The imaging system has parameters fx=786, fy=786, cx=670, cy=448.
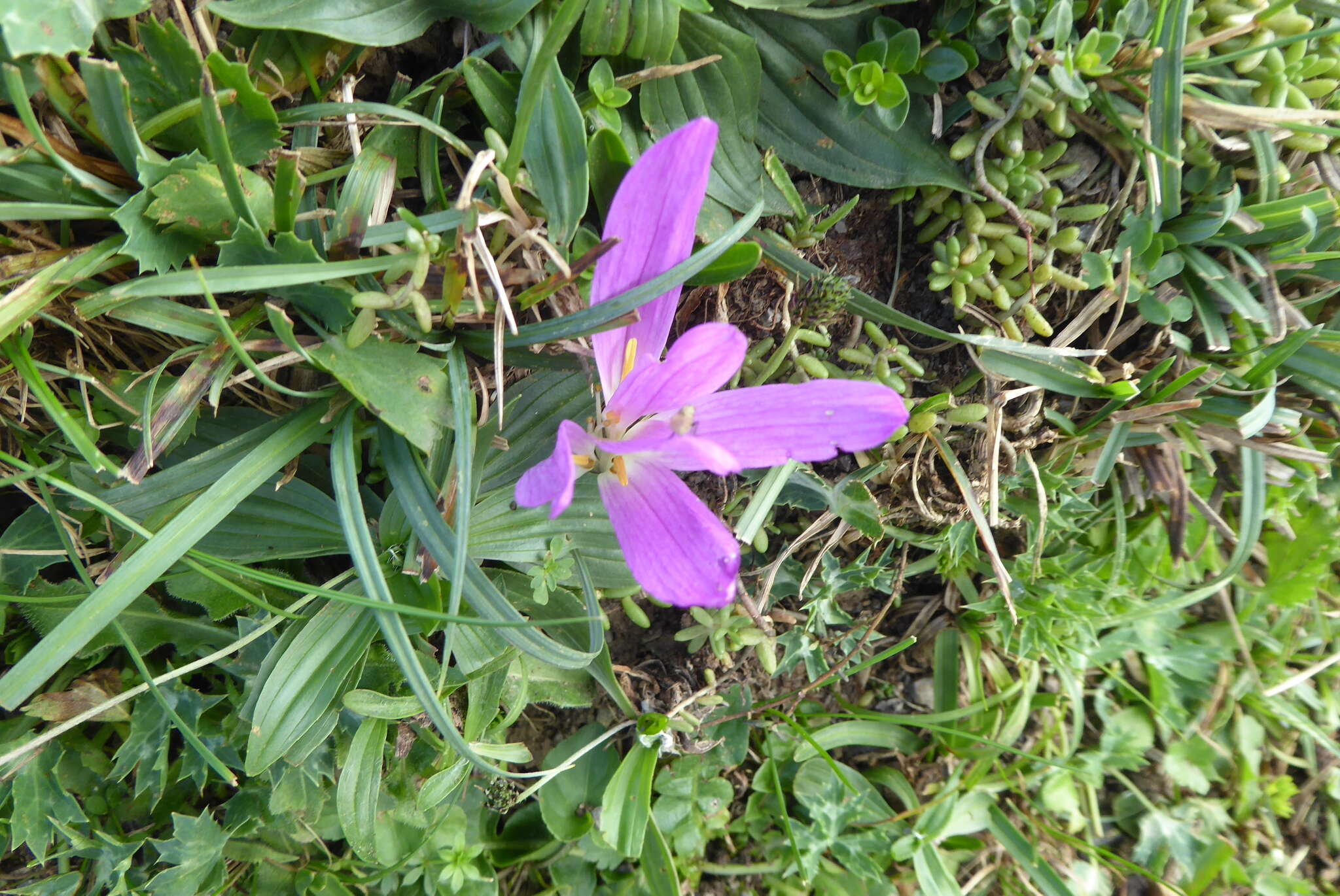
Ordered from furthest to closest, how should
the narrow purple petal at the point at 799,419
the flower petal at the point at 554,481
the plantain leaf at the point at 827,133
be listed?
the plantain leaf at the point at 827,133 < the narrow purple petal at the point at 799,419 < the flower petal at the point at 554,481

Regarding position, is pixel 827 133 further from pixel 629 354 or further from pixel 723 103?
pixel 629 354

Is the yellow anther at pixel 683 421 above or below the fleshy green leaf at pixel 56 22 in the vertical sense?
below

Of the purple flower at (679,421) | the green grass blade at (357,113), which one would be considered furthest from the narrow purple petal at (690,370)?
the green grass blade at (357,113)

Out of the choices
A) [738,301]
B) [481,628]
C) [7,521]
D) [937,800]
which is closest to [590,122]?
[738,301]

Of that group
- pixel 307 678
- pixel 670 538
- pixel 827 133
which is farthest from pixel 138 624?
pixel 827 133

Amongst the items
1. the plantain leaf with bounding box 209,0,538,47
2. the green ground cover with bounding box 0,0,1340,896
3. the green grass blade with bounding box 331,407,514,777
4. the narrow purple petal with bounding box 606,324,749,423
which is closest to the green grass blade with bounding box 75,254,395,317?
the green ground cover with bounding box 0,0,1340,896

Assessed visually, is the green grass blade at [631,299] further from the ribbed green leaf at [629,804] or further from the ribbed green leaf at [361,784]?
the ribbed green leaf at [629,804]

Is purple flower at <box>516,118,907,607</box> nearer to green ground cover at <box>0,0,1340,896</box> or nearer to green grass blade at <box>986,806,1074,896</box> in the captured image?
green ground cover at <box>0,0,1340,896</box>
